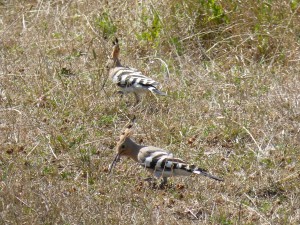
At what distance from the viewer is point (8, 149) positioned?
680 centimetres

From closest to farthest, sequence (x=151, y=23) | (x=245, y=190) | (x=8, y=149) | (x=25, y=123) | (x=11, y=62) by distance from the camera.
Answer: (x=245, y=190)
(x=8, y=149)
(x=25, y=123)
(x=11, y=62)
(x=151, y=23)

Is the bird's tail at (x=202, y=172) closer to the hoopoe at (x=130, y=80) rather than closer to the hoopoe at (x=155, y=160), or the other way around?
the hoopoe at (x=155, y=160)

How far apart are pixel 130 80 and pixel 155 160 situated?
1.64 meters

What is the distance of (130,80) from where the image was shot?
779cm

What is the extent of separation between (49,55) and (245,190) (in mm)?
3331

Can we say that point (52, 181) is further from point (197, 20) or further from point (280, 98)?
point (197, 20)

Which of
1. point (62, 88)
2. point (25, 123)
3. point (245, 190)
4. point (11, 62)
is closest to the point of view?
point (245, 190)

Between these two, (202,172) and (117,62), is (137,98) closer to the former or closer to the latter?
(117,62)

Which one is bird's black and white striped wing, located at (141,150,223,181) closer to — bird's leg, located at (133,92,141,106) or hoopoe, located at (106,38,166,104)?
hoopoe, located at (106,38,166,104)

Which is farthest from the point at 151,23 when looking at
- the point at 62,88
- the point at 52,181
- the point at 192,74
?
the point at 52,181

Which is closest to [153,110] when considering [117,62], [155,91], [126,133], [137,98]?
[155,91]

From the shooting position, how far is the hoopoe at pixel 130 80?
7684 millimetres

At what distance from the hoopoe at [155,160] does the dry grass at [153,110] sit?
0.47ft

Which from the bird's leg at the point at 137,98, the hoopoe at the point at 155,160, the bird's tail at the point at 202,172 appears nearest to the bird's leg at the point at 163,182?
the hoopoe at the point at 155,160
